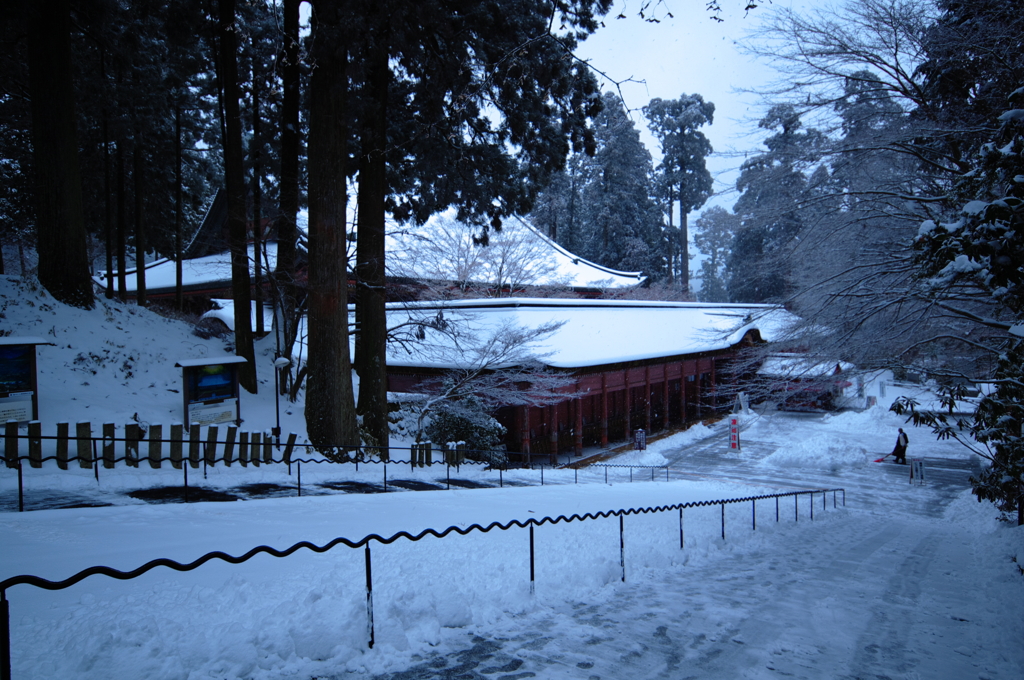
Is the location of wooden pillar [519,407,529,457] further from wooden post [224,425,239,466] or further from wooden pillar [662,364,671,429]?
wooden post [224,425,239,466]

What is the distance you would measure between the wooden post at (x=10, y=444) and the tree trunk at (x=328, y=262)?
4.05 metres

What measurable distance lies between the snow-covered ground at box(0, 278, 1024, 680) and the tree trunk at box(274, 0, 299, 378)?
475cm

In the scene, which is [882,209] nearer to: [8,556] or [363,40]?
[363,40]

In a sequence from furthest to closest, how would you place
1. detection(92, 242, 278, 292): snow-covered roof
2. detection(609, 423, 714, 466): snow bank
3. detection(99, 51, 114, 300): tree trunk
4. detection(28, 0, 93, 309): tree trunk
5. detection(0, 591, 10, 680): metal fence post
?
detection(92, 242, 278, 292): snow-covered roof
detection(609, 423, 714, 466): snow bank
detection(99, 51, 114, 300): tree trunk
detection(28, 0, 93, 309): tree trunk
detection(0, 591, 10, 680): metal fence post

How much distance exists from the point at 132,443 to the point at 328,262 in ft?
13.4

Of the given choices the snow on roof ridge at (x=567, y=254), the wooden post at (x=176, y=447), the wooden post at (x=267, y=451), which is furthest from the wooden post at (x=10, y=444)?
the snow on roof ridge at (x=567, y=254)

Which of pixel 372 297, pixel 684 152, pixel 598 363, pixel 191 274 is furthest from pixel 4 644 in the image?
pixel 684 152

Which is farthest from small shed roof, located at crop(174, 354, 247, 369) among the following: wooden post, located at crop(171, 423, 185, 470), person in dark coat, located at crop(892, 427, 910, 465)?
person in dark coat, located at crop(892, 427, 910, 465)

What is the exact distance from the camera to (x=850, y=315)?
9172 millimetres

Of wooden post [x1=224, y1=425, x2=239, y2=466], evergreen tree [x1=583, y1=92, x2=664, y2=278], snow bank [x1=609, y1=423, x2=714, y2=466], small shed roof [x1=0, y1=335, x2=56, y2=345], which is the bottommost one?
snow bank [x1=609, y1=423, x2=714, y2=466]

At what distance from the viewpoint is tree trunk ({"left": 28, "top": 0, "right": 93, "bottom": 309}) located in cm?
1145

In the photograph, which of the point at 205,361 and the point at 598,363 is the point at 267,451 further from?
the point at 598,363

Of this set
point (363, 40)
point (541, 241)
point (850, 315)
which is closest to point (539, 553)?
point (850, 315)

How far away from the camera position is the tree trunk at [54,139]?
1145 cm
